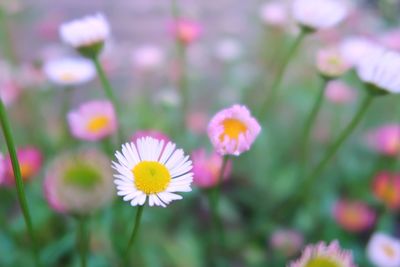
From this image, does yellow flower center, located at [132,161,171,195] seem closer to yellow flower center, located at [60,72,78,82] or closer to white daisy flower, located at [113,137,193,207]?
white daisy flower, located at [113,137,193,207]

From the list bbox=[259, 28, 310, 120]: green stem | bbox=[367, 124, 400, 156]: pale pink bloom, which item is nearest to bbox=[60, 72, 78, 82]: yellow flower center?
bbox=[259, 28, 310, 120]: green stem

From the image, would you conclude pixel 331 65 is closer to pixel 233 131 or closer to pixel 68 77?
pixel 233 131

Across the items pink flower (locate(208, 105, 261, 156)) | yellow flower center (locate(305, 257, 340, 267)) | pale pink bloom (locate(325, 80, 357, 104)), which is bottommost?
yellow flower center (locate(305, 257, 340, 267))

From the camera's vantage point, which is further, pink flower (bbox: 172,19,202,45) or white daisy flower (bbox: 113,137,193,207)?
pink flower (bbox: 172,19,202,45)

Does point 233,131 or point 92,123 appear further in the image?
point 92,123

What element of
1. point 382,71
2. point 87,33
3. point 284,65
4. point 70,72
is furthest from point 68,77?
point 382,71

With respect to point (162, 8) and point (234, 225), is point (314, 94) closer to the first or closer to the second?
point (234, 225)

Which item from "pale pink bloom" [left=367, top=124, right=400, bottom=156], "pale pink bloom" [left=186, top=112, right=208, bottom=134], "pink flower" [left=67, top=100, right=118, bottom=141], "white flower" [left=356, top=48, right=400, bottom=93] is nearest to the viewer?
"white flower" [left=356, top=48, right=400, bottom=93]

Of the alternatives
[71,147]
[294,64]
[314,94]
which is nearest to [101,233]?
[71,147]
